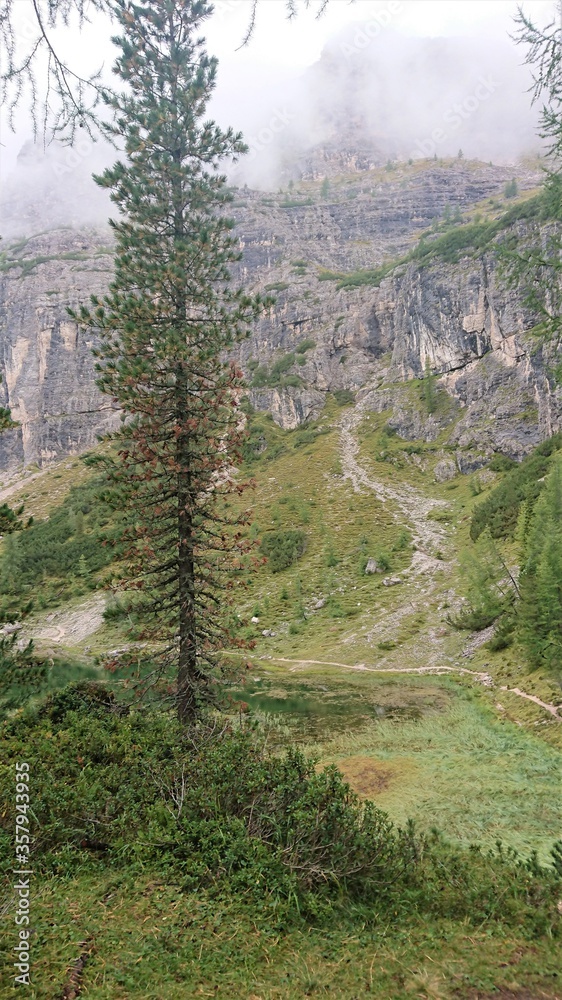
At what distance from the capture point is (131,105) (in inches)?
422

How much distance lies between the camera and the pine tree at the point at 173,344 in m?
9.98

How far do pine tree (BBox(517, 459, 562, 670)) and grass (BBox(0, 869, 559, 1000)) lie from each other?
14.9 m

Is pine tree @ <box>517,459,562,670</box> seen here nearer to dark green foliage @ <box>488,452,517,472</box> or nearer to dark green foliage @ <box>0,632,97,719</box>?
dark green foliage @ <box>0,632,97,719</box>

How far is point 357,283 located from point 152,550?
11839 cm

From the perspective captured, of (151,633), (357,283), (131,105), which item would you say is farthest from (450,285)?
(151,633)

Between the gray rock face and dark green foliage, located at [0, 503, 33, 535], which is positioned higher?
the gray rock face

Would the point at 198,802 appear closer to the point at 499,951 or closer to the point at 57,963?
the point at 57,963

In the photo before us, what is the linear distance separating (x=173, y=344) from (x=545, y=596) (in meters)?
16.8

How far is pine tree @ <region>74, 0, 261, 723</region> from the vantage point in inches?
393

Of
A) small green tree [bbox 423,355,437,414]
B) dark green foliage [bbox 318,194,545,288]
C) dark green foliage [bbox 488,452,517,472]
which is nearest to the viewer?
dark green foliage [bbox 488,452,517,472]

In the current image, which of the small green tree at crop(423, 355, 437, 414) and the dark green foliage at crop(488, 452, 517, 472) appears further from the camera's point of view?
the small green tree at crop(423, 355, 437, 414)

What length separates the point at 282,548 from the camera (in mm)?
49594
